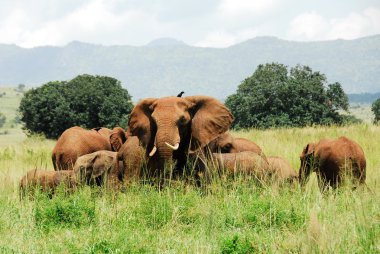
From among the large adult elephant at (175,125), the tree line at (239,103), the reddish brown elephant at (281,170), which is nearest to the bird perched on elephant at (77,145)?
the large adult elephant at (175,125)

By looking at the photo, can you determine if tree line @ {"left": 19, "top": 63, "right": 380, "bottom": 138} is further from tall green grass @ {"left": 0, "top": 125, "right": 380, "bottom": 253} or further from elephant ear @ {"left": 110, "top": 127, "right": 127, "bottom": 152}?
tall green grass @ {"left": 0, "top": 125, "right": 380, "bottom": 253}

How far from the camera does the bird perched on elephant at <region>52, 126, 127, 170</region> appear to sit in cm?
1288

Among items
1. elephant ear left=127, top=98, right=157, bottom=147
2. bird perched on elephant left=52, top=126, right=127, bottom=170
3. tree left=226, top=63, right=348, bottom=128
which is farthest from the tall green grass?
tree left=226, top=63, right=348, bottom=128

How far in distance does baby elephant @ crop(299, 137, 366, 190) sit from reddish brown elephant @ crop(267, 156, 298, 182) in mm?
242

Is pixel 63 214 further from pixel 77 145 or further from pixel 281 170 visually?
pixel 77 145

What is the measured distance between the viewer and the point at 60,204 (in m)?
8.78

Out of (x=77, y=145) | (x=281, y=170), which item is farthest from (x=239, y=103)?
(x=281, y=170)

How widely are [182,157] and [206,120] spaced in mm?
782

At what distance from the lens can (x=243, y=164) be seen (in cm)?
1072

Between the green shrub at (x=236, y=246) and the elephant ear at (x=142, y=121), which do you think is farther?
the elephant ear at (x=142, y=121)

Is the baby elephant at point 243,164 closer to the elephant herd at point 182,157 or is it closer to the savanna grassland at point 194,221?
the elephant herd at point 182,157

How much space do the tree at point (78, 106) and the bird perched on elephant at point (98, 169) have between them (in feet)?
104

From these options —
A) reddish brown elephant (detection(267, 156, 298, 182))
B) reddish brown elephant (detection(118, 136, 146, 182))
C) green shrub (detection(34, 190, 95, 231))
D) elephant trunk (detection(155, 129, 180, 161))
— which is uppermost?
elephant trunk (detection(155, 129, 180, 161))

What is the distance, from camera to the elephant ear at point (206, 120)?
428 inches
